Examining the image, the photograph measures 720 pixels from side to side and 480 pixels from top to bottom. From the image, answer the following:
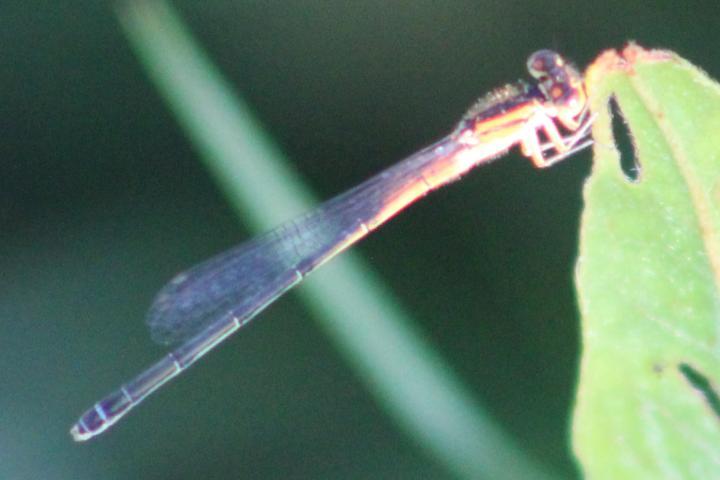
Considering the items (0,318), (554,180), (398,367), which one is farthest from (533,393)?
(0,318)

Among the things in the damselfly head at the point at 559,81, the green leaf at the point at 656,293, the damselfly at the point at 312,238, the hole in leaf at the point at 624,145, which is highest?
the damselfly at the point at 312,238

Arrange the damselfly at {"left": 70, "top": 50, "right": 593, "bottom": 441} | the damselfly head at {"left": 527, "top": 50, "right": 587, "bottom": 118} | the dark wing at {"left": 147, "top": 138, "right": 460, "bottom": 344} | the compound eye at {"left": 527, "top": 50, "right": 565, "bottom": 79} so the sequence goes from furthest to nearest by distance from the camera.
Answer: the dark wing at {"left": 147, "top": 138, "right": 460, "bottom": 344}, the damselfly at {"left": 70, "top": 50, "right": 593, "bottom": 441}, the compound eye at {"left": 527, "top": 50, "right": 565, "bottom": 79}, the damselfly head at {"left": 527, "top": 50, "right": 587, "bottom": 118}

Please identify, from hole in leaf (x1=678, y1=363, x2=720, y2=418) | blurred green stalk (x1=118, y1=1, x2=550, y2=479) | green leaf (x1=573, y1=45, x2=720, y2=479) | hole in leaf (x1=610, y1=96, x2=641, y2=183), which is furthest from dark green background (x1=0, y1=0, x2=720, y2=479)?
hole in leaf (x1=678, y1=363, x2=720, y2=418)

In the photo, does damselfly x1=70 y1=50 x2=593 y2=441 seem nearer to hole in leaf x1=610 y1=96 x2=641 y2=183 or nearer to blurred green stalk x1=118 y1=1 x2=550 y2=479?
blurred green stalk x1=118 y1=1 x2=550 y2=479

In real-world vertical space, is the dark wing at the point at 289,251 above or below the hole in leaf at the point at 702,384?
above

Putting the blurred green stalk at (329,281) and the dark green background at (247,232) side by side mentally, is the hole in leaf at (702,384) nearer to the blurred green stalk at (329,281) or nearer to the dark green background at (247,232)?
the dark green background at (247,232)

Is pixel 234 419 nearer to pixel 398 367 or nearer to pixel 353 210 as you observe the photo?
pixel 398 367

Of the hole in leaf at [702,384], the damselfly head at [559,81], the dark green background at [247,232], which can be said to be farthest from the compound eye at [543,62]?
the hole in leaf at [702,384]
